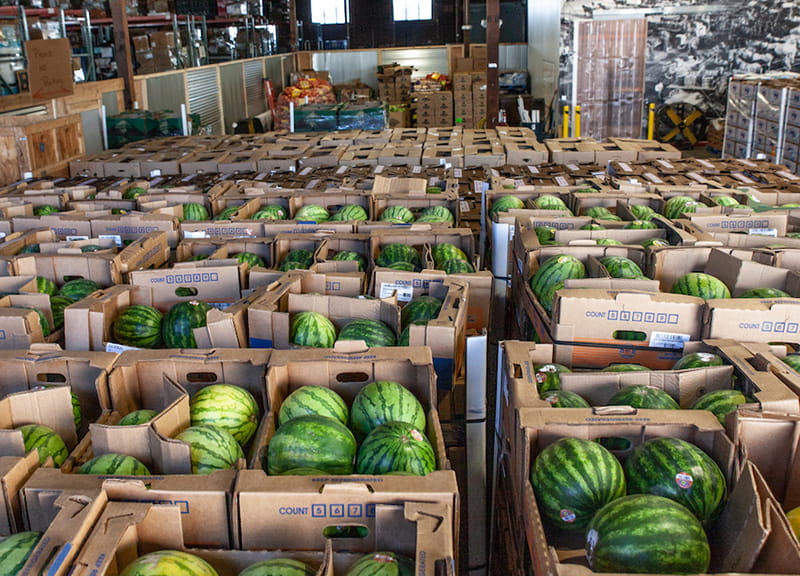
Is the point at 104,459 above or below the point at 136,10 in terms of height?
below

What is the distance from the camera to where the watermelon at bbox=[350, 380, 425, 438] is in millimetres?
1978

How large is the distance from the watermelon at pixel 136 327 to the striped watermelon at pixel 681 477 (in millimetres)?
1848

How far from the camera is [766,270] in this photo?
9.30 ft

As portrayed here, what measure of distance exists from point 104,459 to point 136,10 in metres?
13.5

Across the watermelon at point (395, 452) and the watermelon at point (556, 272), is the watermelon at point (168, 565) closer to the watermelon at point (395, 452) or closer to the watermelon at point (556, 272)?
the watermelon at point (395, 452)

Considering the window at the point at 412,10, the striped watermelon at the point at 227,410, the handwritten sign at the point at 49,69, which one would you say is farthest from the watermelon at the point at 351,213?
the window at the point at 412,10

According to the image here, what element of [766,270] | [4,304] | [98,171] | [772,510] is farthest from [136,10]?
[772,510]

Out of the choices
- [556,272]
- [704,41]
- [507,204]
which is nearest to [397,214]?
[507,204]

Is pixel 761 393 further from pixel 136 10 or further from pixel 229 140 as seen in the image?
pixel 136 10

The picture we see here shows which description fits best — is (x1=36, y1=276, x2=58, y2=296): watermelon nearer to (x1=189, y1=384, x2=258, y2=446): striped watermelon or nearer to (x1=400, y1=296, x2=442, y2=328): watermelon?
(x1=189, y1=384, x2=258, y2=446): striped watermelon

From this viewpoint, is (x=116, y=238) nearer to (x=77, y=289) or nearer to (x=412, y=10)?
(x=77, y=289)

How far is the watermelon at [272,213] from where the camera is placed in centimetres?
421

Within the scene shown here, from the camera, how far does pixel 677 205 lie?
408 centimetres

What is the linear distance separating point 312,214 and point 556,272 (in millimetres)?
1726
